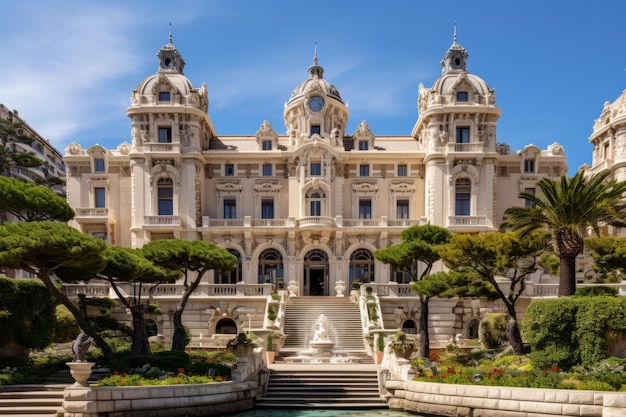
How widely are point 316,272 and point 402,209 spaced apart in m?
8.42

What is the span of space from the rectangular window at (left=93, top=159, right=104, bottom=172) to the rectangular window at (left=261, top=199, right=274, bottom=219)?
13274 millimetres

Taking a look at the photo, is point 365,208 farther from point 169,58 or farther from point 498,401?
point 498,401

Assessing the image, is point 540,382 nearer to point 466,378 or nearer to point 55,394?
point 466,378

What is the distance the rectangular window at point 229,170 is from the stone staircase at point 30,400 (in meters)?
28.0

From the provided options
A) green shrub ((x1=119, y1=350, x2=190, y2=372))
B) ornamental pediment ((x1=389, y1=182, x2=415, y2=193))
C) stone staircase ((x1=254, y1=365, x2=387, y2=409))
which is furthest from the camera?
ornamental pediment ((x1=389, y1=182, x2=415, y2=193))

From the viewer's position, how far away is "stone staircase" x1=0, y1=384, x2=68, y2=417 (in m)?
18.2

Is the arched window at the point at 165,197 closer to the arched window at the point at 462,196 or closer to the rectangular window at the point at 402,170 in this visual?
the rectangular window at the point at 402,170

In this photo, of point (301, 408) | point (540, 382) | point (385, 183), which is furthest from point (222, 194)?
point (540, 382)

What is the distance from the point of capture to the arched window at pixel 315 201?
147 feet

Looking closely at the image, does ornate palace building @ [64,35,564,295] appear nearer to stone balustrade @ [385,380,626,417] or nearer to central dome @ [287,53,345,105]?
central dome @ [287,53,345,105]

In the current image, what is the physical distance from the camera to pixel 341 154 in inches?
1774

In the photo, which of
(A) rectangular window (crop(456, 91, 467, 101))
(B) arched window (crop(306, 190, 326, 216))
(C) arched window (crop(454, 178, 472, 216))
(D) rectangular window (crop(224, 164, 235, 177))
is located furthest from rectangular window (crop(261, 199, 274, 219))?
(A) rectangular window (crop(456, 91, 467, 101))

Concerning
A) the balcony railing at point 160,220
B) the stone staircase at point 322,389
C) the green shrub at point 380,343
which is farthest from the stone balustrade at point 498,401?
the balcony railing at point 160,220

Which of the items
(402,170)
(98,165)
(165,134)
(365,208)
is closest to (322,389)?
(365,208)
